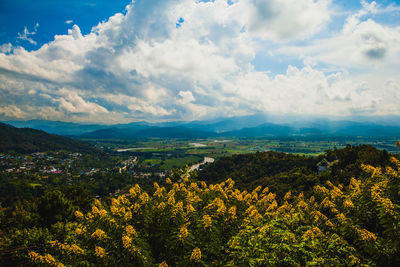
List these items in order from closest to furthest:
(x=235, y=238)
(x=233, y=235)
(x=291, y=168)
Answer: (x=235, y=238), (x=233, y=235), (x=291, y=168)

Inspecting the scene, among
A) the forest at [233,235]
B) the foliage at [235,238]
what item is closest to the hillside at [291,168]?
the forest at [233,235]

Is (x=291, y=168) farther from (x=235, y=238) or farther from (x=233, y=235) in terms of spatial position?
(x=235, y=238)

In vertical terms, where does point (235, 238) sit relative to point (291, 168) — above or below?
above

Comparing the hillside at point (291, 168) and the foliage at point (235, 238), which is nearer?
the foliage at point (235, 238)

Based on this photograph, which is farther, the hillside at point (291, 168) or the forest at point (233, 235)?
the hillside at point (291, 168)

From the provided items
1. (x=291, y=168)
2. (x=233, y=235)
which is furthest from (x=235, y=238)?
(x=291, y=168)

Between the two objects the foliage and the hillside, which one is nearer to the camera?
the foliage

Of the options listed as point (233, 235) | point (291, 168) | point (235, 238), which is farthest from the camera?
point (291, 168)

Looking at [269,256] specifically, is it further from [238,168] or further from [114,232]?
[238,168]

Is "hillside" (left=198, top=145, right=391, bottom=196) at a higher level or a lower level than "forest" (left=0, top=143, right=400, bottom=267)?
lower

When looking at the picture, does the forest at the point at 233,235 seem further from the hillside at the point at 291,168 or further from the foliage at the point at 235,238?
the hillside at the point at 291,168

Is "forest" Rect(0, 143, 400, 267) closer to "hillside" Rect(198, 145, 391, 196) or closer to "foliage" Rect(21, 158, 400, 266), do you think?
"foliage" Rect(21, 158, 400, 266)

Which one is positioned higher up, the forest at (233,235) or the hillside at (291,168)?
the forest at (233,235)

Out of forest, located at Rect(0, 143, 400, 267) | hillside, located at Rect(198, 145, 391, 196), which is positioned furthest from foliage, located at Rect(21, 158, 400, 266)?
→ hillside, located at Rect(198, 145, 391, 196)
